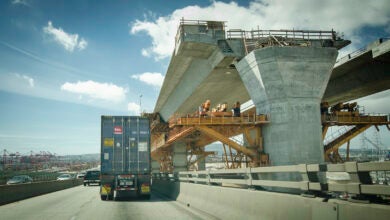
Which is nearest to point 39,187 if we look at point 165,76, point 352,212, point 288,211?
point 165,76

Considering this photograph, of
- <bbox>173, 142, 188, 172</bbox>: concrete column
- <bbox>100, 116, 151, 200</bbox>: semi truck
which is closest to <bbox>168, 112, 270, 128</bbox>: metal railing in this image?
<bbox>100, 116, 151, 200</bbox>: semi truck

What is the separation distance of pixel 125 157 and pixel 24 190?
785 cm

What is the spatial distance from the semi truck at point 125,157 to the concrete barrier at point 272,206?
5.87 meters

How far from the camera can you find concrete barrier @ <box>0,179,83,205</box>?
1781cm

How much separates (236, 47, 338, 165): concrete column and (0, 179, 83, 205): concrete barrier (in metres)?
17.1

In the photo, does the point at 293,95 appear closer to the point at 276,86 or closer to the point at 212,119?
the point at 276,86

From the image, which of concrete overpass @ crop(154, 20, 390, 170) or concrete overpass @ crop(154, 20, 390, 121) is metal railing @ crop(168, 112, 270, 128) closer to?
concrete overpass @ crop(154, 20, 390, 170)

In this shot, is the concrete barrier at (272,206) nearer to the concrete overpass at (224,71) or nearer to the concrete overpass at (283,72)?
the concrete overpass at (283,72)

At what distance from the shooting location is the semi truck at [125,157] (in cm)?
1850

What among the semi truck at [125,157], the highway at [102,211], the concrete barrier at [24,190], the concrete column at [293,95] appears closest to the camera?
the highway at [102,211]

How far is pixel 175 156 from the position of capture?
36.8 metres

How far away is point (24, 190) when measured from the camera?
21.3 metres

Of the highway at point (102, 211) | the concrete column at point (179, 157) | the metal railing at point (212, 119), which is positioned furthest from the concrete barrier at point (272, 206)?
the concrete column at point (179, 157)

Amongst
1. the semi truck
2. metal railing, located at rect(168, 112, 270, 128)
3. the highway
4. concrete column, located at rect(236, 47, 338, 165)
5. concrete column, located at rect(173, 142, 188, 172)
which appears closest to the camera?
the highway
